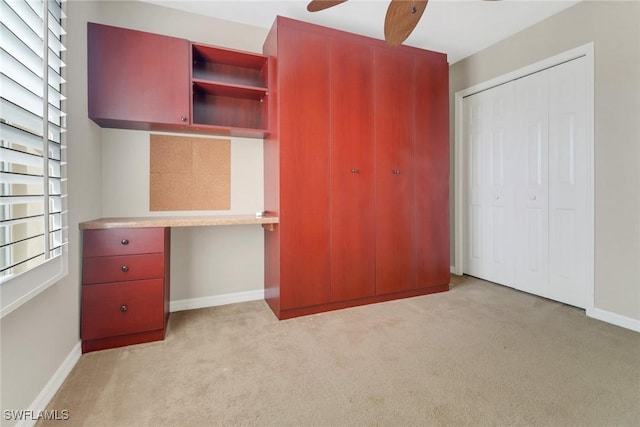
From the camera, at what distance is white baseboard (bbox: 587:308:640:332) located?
2.17 metres

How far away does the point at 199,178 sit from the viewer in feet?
8.70

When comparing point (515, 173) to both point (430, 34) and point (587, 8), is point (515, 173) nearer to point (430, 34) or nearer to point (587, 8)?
point (587, 8)

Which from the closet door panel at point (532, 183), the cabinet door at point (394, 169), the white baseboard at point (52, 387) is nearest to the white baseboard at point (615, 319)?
the closet door panel at point (532, 183)

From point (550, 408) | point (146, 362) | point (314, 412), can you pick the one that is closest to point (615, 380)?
point (550, 408)

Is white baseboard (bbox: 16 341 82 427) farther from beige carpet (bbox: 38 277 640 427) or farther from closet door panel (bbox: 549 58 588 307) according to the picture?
closet door panel (bbox: 549 58 588 307)

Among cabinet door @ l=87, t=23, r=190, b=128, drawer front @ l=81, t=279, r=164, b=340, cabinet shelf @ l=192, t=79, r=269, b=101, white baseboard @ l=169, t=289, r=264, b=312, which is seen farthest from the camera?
white baseboard @ l=169, t=289, r=264, b=312

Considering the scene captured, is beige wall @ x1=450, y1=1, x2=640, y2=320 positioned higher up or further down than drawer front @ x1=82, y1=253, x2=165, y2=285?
higher up

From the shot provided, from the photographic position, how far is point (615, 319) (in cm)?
226

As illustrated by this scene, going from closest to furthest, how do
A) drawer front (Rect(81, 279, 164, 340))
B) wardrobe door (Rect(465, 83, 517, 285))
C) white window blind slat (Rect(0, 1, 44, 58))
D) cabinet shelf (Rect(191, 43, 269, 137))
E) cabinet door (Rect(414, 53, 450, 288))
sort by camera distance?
white window blind slat (Rect(0, 1, 44, 58)), drawer front (Rect(81, 279, 164, 340)), cabinet shelf (Rect(191, 43, 269, 137)), cabinet door (Rect(414, 53, 450, 288)), wardrobe door (Rect(465, 83, 517, 285))

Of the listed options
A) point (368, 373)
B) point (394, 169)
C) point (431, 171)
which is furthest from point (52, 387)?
point (431, 171)

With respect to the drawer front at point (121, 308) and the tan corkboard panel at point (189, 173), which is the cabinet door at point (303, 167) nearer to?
the tan corkboard panel at point (189, 173)

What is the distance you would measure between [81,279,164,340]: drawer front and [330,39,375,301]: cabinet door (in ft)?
4.37

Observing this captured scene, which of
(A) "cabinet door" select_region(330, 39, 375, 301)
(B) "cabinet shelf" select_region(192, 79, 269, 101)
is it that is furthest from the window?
(A) "cabinet door" select_region(330, 39, 375, 301)

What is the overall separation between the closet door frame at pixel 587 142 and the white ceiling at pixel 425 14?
406mm
